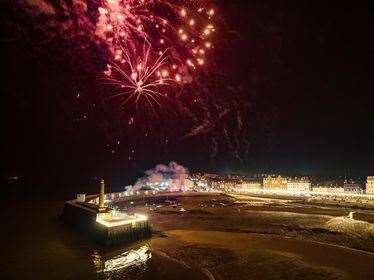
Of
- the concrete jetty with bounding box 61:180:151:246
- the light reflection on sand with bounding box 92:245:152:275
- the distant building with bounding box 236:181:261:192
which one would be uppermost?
the distant building with bounding box 236:181:261:192

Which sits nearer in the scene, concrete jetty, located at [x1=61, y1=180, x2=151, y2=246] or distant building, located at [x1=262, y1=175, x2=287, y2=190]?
concrete jetty, located at [x1=61, y1=180, x2=151, y2=246]

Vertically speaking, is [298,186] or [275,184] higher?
[275,184]

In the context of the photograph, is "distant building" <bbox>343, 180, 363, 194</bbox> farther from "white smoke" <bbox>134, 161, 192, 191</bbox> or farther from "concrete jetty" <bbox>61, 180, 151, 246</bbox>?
"concrete jetty" <bbox>61, 180, 151, 246</bbox>

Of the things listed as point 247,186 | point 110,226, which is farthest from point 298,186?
point 110,226

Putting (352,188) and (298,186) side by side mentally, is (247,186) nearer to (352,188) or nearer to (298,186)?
(298,186)

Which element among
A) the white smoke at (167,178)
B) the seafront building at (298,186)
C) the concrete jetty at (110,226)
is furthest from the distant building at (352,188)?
the concrete jetty at (110,226)

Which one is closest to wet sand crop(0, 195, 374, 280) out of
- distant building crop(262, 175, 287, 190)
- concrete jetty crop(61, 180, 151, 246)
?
concrete jetty crop(61, 180, 151, 246)

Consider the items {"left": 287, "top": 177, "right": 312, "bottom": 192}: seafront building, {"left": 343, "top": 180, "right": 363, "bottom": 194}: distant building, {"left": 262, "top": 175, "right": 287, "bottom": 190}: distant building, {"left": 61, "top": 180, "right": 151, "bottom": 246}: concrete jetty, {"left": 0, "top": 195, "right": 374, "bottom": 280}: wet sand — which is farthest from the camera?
{"left": 262, "top": 175, "right": 287, "bottom": 190}: distant building

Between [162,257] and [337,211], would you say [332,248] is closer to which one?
[162,257]

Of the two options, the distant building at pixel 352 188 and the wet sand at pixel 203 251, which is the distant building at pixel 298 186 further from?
the wet sand at pixel 203 251
